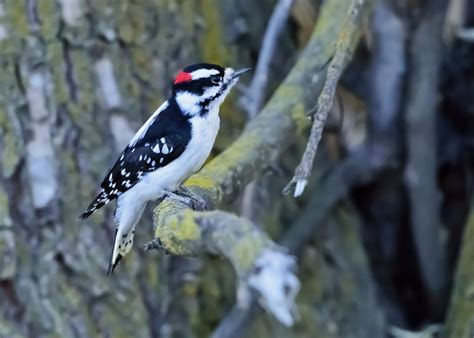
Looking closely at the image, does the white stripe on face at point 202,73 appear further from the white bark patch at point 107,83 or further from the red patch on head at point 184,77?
the white bark patch at point 107,83

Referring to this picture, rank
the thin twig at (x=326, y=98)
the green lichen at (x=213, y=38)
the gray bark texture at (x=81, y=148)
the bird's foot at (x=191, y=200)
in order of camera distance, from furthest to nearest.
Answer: the green lichen at (x=213, y=38) < the gray bark texture at (x=81, y=148) < the bird's foot at (x=191, y=200) < the thin twig at (x=326, y=98)

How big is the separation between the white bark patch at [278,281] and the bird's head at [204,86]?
1.86 metres

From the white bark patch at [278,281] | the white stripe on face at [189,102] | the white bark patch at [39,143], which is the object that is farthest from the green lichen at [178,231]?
the white bark patch at [39,143]

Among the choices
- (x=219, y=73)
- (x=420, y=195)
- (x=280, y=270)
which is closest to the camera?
(x=280, y=270)

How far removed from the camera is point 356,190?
5.72 m

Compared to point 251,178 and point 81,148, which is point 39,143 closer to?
point 81,148

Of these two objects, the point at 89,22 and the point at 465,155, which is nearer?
the point at 89,22

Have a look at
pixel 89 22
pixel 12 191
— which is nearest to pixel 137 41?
pixel 89 22

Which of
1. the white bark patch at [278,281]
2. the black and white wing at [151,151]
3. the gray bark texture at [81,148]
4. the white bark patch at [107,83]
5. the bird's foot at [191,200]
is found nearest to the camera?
the white bark patch at [278,281]

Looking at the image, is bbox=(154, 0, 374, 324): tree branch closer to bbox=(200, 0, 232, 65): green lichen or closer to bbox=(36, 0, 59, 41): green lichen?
bbox=(200, 0, 232, 65): green lichen

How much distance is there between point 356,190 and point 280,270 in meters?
3.61

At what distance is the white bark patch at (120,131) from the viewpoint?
15.4ft

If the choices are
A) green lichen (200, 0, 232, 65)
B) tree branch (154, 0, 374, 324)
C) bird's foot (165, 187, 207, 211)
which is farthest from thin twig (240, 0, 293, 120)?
bird's foot (165, 187, 207, 211)

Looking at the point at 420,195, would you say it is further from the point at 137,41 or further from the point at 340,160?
the point at 137,41
